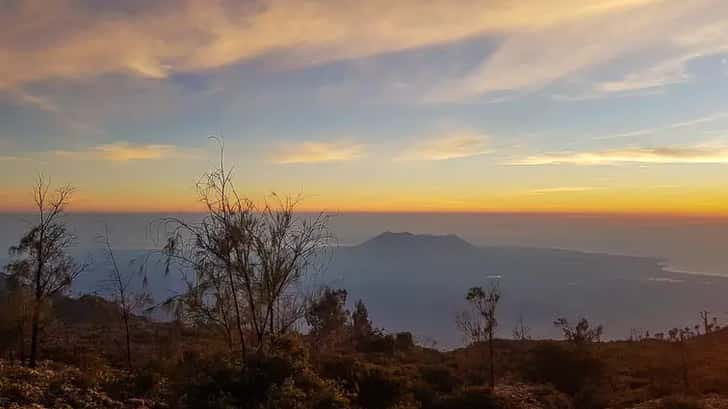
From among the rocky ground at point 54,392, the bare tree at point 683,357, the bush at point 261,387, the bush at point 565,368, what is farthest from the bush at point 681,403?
the rocky ground at point 54,392

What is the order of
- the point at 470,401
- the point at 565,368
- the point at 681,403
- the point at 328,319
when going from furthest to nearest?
the point at 328,319 → the point at 565,368 → the point at 470,401 → the point at 681,403

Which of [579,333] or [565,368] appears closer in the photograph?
[565,368]

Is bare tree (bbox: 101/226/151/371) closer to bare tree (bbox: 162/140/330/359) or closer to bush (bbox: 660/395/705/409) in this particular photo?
bare tree (bbox: 162/140/330/359)

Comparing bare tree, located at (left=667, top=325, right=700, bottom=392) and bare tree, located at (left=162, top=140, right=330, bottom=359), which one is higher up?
bare tree, located at (left=162, top=140, right=330, bottom=359)

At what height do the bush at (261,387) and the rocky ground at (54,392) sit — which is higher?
the bush at (261,387)

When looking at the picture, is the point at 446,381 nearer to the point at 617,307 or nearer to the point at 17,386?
the point at 17,386

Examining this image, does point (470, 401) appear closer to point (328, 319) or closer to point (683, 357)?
point (683, 357)

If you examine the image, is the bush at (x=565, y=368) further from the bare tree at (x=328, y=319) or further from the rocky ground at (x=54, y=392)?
the rocky ground at (x=54, y=392)

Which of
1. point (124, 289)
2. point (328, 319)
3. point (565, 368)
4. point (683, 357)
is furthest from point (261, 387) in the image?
point (328, 319)

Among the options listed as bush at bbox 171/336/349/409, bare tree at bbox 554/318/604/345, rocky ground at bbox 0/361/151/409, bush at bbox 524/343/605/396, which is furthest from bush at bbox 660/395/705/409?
rocky ground at bbox 0/361/151/409

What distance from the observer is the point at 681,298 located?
192 metres

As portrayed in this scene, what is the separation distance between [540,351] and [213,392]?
927 inches

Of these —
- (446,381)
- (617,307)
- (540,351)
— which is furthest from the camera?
(617,307)

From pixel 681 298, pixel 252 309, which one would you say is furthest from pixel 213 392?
pixel 681 298
